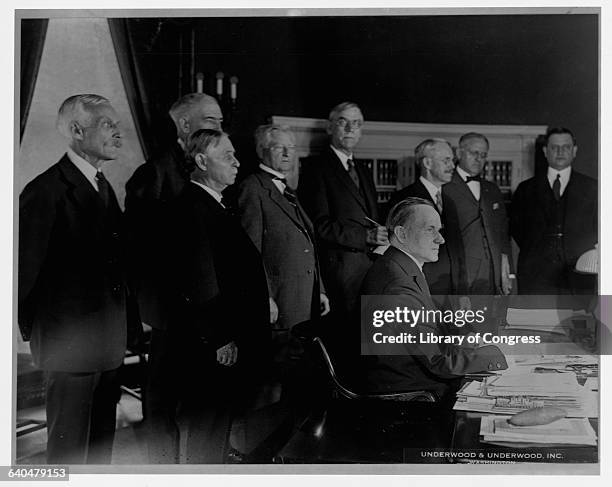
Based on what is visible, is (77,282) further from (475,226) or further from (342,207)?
(475,226)

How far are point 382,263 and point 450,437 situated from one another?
21.8 inches

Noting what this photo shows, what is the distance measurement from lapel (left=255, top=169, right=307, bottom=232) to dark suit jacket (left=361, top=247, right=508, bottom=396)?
0.97 feet

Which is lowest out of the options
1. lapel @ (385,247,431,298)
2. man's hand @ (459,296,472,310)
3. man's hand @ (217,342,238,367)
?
man's hand @ (217,342,238,367)

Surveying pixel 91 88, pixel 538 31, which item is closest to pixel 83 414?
pixel 91 88

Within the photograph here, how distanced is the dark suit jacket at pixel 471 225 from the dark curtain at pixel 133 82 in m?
0.96

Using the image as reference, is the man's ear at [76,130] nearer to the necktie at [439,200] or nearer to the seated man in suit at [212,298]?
the seated man in suit at [212,298]

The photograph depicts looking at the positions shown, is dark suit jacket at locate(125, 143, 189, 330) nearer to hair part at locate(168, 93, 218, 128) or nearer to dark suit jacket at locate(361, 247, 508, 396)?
hair part at locate(168, 93, 218, 128)

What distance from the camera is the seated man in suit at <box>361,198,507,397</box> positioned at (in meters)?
2.14

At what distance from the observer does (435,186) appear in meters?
2.17

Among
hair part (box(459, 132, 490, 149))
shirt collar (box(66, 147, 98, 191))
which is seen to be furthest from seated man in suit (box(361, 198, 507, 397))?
shirt collar (box(66, 147, 98, 191))

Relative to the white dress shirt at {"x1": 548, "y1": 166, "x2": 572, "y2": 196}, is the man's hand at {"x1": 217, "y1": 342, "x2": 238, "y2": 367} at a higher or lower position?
lower

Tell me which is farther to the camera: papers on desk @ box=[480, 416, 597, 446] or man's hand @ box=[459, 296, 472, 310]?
man's hand @ box=[459, 296, 472, 310]

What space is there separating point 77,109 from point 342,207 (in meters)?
0.90

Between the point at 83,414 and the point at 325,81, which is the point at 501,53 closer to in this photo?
the point at 325,81
